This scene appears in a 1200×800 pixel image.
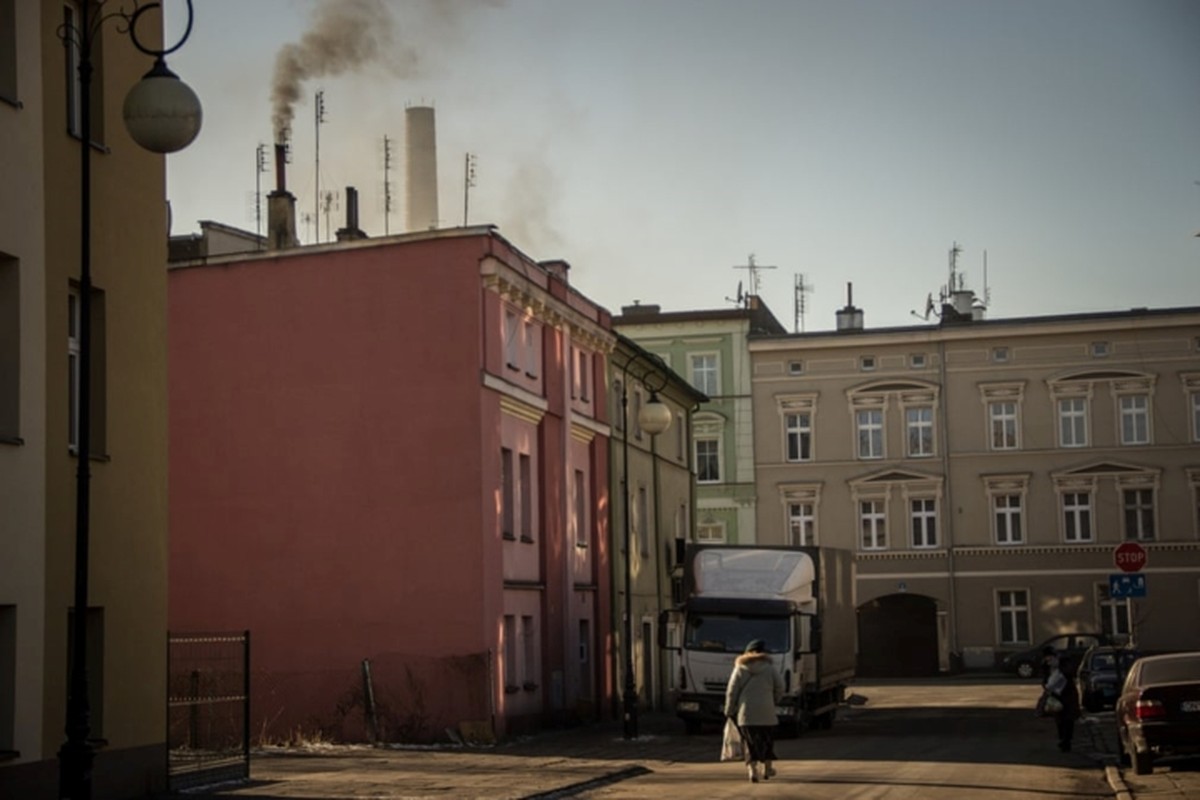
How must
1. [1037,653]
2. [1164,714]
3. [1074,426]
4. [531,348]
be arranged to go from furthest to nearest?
[1074,426] < [1037,653] < [531,348] < [1164,714]

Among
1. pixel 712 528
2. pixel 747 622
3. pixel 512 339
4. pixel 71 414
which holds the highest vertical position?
pixel 512 339

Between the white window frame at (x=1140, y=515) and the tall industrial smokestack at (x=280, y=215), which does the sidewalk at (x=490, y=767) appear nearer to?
the tall industrial smokestack at (x=280, y=215)

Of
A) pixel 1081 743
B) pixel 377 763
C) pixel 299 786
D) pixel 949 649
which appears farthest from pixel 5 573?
pixel 949 649

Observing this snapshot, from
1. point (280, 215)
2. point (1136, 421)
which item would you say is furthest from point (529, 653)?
point (1136, 421)

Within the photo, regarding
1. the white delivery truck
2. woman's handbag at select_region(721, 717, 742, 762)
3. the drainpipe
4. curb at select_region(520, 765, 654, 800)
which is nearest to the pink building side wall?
the white delivery truck

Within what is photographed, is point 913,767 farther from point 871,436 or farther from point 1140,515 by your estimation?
point 871,436

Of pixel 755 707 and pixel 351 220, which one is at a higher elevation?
pixel 351 220

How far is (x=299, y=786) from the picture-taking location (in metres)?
23.0

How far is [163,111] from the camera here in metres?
15.1

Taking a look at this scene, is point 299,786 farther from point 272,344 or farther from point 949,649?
point 949,649

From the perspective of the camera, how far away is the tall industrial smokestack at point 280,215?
40.1 meters

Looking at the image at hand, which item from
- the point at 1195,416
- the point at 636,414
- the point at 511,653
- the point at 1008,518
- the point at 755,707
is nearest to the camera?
the point at 755,707

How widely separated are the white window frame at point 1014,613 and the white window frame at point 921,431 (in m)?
6.37

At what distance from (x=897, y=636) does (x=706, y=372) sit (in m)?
13.5
